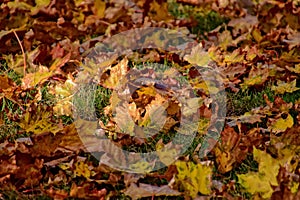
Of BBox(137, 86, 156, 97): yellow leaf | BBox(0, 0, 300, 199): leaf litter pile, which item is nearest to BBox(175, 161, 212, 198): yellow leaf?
BBox(0, 0, 300, 199): leaf litter pile

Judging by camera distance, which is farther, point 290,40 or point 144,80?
point 290,40

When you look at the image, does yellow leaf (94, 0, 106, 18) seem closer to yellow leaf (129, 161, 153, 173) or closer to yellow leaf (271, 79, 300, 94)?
yellow leaf (271, 79, 300, 94)

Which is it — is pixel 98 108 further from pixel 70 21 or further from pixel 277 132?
pixel 70 21

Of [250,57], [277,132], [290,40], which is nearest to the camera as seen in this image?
[277,132]

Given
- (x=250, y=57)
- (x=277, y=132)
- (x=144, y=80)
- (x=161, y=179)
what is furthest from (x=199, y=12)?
(x=161, y=179)

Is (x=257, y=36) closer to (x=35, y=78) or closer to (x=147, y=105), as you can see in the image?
(x=147, y=105)

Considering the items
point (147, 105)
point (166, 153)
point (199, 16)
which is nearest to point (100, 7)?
point (199, 16)

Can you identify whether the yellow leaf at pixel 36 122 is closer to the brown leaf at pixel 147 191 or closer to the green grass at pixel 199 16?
the brown leaf at pixel 147 191

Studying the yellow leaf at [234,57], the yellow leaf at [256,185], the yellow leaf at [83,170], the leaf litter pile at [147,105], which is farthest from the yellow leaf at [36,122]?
the yellow leaf at [234,57]
